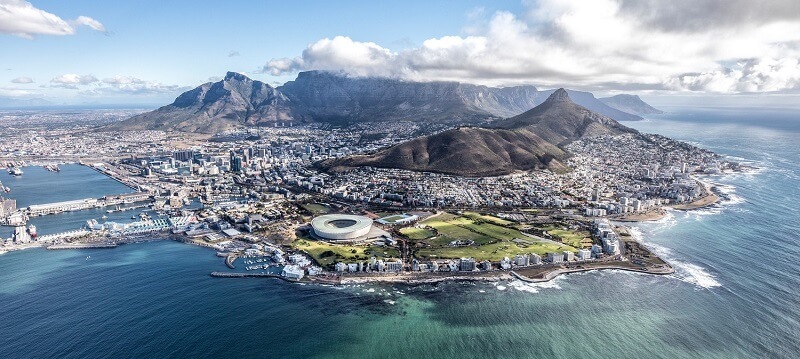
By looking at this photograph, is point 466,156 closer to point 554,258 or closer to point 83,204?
point 554,258

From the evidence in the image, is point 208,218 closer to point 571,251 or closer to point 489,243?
point 489,243

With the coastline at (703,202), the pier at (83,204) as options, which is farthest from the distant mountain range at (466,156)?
the pier at (83,204)

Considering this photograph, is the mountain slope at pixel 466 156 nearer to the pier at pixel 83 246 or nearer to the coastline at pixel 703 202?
the coastline at pixel 703 202

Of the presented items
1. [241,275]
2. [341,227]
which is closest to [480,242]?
[341,227]

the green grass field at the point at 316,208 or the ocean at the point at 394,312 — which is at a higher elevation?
the green grass field at the point at 316,208

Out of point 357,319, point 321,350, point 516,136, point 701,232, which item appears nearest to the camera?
point 321,350

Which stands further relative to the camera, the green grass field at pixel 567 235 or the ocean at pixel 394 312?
the green grass field at pixel 567 235

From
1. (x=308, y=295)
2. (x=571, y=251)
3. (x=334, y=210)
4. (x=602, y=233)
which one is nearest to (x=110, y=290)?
(x=308, y=295)
